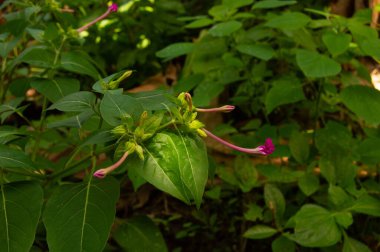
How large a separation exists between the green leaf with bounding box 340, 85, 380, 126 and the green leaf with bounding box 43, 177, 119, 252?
96 cm

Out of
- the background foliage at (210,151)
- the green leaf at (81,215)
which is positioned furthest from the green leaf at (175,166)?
the green leaf at (81,215)

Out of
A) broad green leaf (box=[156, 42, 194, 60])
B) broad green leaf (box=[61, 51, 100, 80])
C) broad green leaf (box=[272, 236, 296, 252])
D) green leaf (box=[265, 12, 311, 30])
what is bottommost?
broad green leaf (box=[272, 236, 296, 252])

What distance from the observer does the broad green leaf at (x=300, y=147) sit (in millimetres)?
1816

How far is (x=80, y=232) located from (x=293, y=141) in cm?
107

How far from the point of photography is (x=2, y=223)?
3.34 feet

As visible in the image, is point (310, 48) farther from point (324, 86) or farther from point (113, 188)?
point (113, 188)

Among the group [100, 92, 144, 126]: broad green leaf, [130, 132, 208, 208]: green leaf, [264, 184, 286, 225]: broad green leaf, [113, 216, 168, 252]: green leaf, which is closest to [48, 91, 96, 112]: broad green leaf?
[100, 92, 144, 126]: broad green leaf

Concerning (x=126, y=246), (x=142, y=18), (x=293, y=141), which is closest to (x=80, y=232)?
(x=126, y=246)

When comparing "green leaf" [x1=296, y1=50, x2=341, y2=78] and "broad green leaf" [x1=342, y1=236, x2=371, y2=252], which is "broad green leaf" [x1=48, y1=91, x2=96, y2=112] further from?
"broad green leaf" [x1=342, y1=236, x2=371, y2=252]

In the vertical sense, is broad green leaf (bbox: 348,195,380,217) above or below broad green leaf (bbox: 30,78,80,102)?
below

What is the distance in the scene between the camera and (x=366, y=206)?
4.90ft

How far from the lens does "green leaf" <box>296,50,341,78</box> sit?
62.2 inches

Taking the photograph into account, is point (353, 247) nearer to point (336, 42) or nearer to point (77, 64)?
point (336, 42)

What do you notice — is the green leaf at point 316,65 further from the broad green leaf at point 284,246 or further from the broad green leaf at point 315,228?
the broad green leaf at point 284,246
